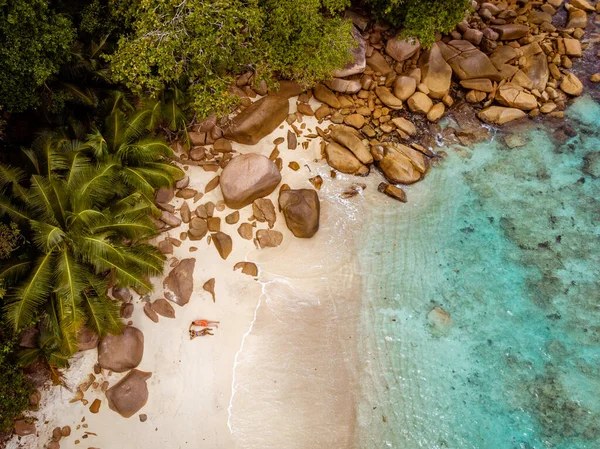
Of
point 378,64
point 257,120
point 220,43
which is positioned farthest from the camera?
point 378,64

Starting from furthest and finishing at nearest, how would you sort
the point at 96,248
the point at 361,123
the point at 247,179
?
the point at 361,123, the point at 247,179, the point at 96,248

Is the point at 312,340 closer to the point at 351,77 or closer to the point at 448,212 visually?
the point at 448,212

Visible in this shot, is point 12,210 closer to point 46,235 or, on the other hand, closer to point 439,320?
point 46,235

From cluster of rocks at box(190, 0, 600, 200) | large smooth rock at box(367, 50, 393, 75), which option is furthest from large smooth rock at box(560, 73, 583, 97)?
large smooth rock at box(367, 50, 393, 75)

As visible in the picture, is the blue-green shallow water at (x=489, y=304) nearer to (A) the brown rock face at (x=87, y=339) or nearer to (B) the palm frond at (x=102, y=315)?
(B) the palm frond at (x=102, y=315)

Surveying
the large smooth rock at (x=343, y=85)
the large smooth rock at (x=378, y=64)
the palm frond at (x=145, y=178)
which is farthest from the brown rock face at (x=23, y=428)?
the large smooth rock at (x=378, y=64)

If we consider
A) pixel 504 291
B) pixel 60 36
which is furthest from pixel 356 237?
pixel 60 36

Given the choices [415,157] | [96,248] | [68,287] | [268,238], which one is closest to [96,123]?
[96,248]

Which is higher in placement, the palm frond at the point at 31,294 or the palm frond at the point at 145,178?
the palm frond at the point at 145,178
